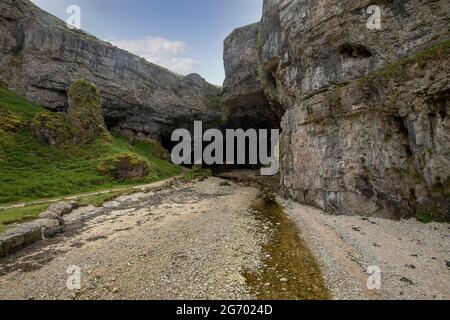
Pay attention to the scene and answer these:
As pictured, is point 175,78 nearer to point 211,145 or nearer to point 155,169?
point 211,145

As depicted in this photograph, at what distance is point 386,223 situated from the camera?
784 inches

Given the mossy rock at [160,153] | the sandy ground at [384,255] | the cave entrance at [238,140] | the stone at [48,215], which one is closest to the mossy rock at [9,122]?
the stone at [48,215]

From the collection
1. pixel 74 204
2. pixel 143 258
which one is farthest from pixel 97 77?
pixel 143 258

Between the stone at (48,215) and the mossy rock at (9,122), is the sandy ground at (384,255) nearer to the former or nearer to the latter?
the stone at (48,215)

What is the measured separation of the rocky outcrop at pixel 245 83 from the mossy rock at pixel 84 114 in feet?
112

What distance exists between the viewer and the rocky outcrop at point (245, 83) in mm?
62500

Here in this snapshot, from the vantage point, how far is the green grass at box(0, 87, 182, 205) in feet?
99.9

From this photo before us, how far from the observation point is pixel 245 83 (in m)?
64.7

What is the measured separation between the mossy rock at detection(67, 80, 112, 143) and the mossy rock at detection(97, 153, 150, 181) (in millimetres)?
9273

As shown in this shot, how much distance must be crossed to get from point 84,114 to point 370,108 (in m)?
49.3

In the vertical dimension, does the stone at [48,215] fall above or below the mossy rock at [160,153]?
below

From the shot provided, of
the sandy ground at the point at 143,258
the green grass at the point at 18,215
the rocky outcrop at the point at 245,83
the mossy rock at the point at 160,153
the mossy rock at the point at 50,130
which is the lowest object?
the sandy ground at the point at 143,258

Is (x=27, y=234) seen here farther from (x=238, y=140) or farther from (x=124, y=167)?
(x=238, y=140)
